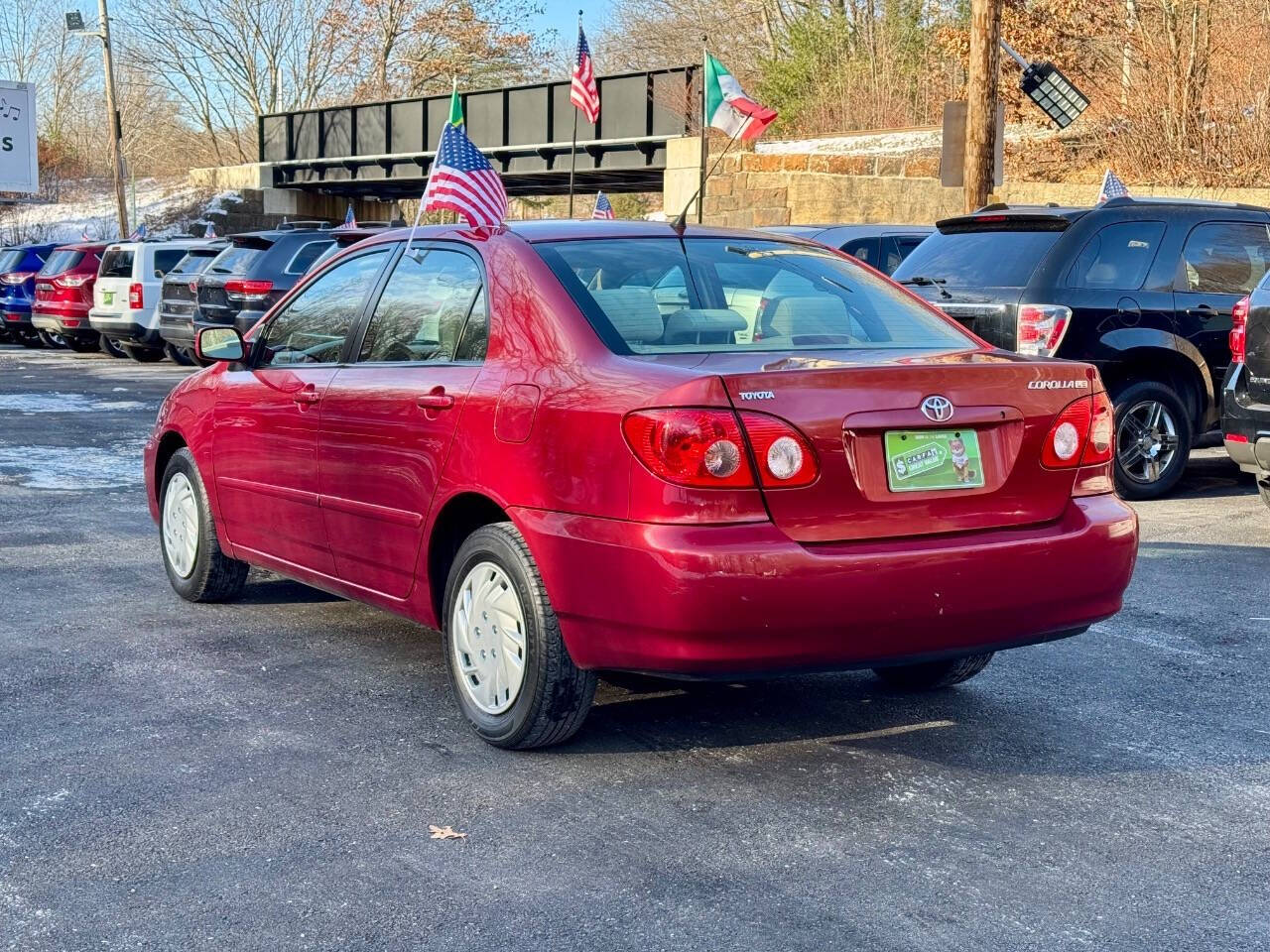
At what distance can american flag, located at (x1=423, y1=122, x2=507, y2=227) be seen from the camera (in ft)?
27.2

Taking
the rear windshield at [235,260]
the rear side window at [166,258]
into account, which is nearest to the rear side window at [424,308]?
the rear windshield at [235,260]

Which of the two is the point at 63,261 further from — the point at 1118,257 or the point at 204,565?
the point at 204,565

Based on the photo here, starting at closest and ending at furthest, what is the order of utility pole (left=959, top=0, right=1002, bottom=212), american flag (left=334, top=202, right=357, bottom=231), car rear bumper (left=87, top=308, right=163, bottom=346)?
utility pole (left=959, top=0, right=1002, bottom=212) < american flag (left=334, top=202, right=357, bottom=231) < car rear bumper (left=87, top=308, right=163, bottom=346)

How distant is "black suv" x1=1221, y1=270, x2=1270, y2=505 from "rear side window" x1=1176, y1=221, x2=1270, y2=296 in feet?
5.70

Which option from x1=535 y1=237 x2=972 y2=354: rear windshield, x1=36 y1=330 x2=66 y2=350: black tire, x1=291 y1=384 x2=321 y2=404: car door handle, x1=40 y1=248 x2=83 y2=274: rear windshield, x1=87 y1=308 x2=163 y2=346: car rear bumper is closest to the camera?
x1=535 y1=237 x2=972 y2=354: rear windshield

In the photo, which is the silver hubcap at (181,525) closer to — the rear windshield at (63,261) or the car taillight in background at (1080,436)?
the car taillight in background at (1080,436)

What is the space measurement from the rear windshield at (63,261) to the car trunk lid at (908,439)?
23.6m

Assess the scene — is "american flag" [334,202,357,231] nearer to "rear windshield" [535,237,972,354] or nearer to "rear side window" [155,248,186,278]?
"rear side window" [155,248,186,278]

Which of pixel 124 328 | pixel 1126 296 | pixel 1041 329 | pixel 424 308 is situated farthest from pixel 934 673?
pixel 124 328

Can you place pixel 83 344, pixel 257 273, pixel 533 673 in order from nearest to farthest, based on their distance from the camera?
pixel 533 673 → pixel 257 273 → pixel 83 344

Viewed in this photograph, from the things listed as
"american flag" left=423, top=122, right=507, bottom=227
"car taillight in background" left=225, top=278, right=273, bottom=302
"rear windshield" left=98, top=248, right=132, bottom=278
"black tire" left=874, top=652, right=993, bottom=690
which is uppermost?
"american flag" left=423, top=122, right=507, bottom=227

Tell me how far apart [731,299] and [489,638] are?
1312 mm

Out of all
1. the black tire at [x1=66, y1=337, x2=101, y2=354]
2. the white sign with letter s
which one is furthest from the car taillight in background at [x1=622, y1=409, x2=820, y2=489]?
the white sign with letter s

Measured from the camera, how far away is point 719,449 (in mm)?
4016
